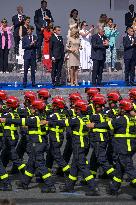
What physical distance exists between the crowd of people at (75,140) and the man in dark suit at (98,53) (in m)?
8.62

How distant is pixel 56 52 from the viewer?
98.2 ft

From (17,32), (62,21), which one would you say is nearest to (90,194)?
(17,32)

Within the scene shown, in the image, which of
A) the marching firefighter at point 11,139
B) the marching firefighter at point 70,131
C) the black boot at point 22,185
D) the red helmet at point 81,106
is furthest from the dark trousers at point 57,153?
the red helmet at point 81,106

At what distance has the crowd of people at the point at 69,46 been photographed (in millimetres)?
29812

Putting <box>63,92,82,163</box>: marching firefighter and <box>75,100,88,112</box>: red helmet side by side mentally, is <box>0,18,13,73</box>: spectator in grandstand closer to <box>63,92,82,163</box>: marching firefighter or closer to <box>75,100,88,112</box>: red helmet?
<box>63,92,82,163</box>: marching firefighter

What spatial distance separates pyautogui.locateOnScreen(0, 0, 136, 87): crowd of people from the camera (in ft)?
97.8

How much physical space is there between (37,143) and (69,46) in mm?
11336

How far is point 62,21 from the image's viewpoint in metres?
37.6

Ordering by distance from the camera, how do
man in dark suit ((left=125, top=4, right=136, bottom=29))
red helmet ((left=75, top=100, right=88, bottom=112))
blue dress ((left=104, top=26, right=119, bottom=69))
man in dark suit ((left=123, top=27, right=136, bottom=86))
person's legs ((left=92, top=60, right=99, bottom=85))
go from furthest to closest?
man in dark suit ((left=125, top=4, right=136, bottom=29))
blue dress ((left=104, top=26, right=119, bottom=69))
person's legs ((left=92, top=60, right=99, bottom=85))
man in dark suit ((left=123, top=27, right=136, bottom=86))
red helmet ((left=75, top=100, right=88, bottom=112))

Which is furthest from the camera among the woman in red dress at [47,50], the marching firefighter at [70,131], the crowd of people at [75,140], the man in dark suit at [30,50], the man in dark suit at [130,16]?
the man in dark suit at [130,16]

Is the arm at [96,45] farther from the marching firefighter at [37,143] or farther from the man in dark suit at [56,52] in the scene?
the marching firefighter at [37,143]

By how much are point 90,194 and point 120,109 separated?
182 cm

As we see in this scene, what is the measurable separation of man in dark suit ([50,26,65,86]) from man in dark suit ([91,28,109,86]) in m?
0.98

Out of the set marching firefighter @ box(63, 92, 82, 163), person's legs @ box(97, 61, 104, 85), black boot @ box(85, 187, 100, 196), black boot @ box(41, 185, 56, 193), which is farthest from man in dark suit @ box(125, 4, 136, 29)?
black boot @ box(85, 187, 100, 196)
